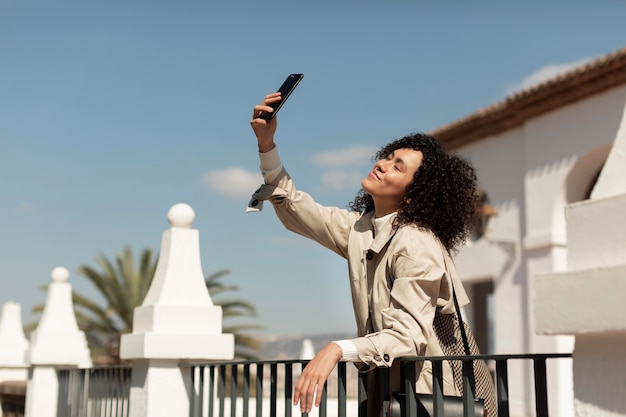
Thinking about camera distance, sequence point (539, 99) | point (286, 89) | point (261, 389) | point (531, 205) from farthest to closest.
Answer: point (531, 205) → point (539, 99) → point (261, 389) → point (286, 89)

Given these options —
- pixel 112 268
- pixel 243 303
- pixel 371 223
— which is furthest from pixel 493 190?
pixel 371 223

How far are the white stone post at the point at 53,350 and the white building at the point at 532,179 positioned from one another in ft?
26.2

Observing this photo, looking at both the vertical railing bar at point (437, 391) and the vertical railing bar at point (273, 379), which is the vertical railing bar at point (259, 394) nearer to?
the vertical railing bar at point (273, 379)

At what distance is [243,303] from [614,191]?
16326 mm

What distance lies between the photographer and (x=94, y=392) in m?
5.26

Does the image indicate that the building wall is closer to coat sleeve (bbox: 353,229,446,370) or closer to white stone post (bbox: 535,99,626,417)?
coat sleeve (bbox: 353,229,446,370)

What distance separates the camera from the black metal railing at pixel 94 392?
15.5ft

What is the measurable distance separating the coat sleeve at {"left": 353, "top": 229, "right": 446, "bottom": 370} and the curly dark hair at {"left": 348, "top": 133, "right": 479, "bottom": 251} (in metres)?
0.17

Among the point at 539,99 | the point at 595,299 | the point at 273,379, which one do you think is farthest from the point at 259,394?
the point at 539,99

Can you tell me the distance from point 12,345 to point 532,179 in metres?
9.21

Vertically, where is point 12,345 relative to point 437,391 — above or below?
above

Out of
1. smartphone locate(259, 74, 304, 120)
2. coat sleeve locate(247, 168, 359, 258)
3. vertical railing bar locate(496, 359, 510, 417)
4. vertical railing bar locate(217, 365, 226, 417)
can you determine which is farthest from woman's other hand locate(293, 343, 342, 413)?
vertical railing bar locate(217, 365, 226, 417)

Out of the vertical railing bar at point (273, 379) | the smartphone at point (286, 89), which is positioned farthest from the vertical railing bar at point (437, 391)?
the smartphone at point (286, 89)

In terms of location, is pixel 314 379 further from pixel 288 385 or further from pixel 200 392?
pixel 200 392
